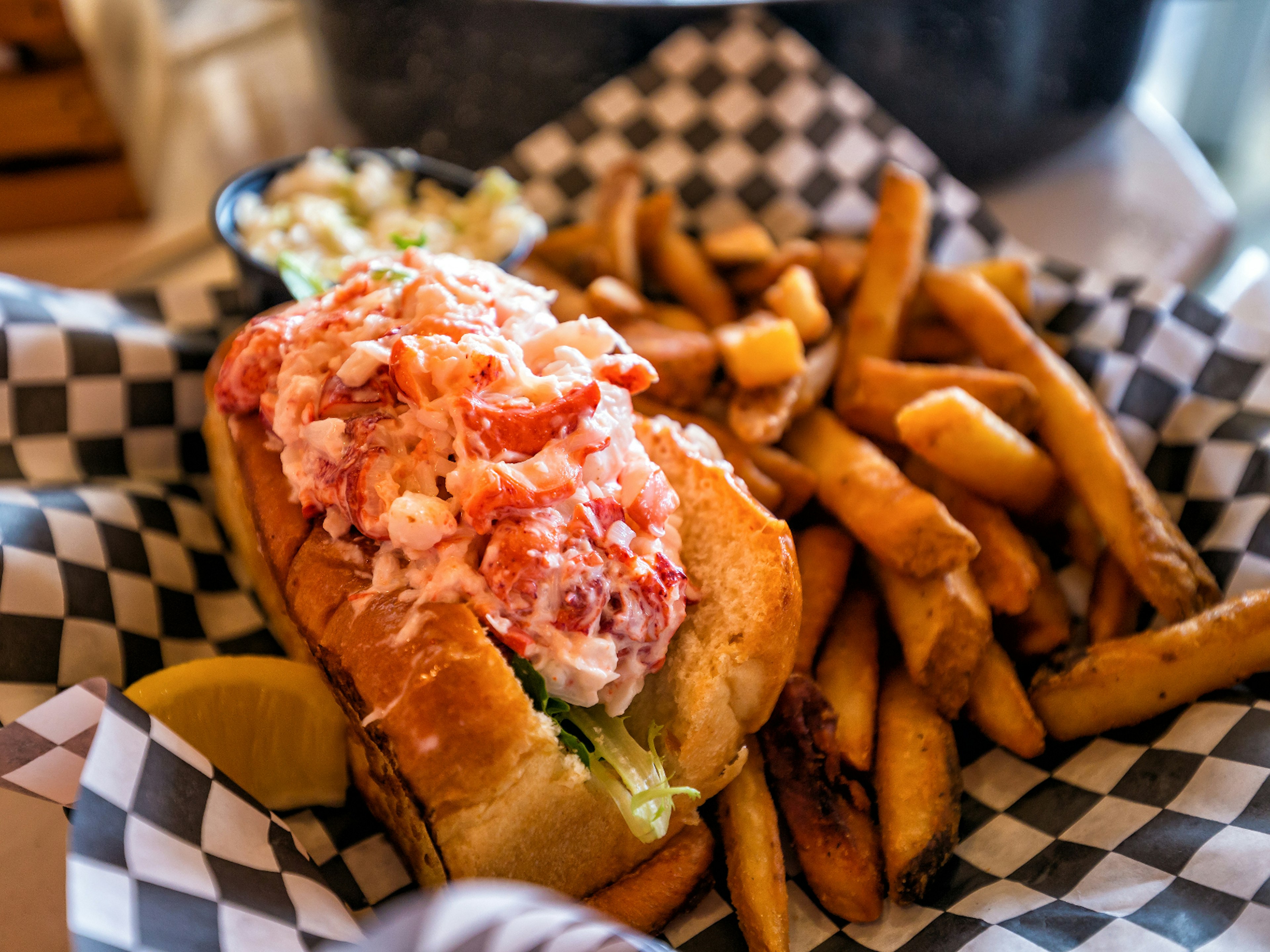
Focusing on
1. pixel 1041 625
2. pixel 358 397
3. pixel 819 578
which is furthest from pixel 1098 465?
pixel 358 397

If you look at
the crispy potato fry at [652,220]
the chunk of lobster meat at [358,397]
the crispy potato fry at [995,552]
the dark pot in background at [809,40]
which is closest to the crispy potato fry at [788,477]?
the crispy potato fry at [995,552]

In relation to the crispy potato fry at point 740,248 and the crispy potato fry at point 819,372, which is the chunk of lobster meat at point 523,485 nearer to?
the crispy potato fry at point 819,372

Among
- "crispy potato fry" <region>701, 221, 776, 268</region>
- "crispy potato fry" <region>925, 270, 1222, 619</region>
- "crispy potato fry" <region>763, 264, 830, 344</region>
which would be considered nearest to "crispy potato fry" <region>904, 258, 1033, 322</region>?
"crispy potato fry" <region>925, 270, 1222, 619</region>

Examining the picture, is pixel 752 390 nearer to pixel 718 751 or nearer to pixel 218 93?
pixel 718 751

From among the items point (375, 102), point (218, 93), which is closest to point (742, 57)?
point (375, 102)

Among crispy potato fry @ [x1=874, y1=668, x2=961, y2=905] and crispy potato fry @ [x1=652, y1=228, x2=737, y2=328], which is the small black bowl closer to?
crispy potato fry @ [x1=652, y1=228, x2=737, y2=328]

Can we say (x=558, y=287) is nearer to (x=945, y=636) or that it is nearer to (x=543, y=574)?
(x=543, y=574)

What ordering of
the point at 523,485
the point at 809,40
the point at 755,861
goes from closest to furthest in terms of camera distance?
the point at 523,485 → the point at 755,861 → the point at 809,40
